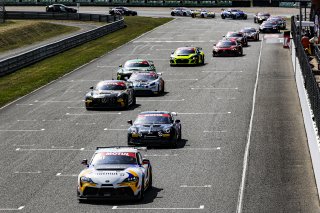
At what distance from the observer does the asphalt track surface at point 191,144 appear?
82.7 feet

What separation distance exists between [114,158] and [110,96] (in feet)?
57.7

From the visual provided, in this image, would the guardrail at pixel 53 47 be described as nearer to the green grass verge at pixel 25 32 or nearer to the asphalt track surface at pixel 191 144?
the asphalt track surface at pixel 191 144

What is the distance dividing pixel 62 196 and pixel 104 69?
1426 inches

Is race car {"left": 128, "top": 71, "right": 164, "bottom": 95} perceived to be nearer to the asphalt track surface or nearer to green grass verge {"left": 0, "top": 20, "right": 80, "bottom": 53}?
the asphalt track surface

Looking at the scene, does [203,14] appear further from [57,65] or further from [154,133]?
[154,133]

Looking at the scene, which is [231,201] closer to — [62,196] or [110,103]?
[62,196]

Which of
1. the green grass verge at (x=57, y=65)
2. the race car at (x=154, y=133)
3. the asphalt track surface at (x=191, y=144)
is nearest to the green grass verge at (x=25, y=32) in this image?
the green grass verge at (x=57, y=65)

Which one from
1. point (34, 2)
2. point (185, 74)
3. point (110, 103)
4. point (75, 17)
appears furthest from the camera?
point (34, 2)

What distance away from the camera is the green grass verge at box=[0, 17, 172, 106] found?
5178cm

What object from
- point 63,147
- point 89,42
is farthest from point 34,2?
point 63,147

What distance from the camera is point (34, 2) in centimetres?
13312

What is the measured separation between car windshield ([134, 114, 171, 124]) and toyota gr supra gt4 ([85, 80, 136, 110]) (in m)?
8.82

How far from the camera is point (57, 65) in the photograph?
63.7 metres

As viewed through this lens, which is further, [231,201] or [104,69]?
[104,69]
